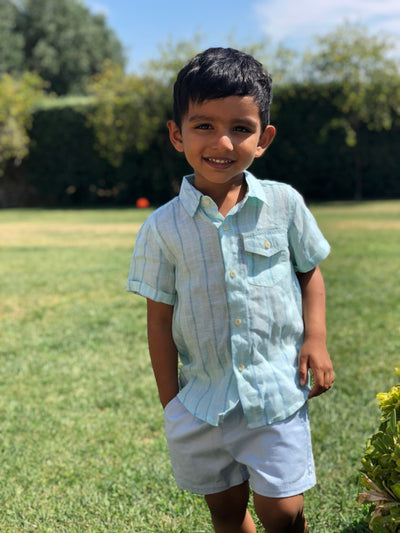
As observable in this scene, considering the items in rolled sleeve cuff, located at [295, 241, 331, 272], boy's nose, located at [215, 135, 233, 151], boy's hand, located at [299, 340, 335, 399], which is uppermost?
boy's nose, located at [215, 135, 233, 151]

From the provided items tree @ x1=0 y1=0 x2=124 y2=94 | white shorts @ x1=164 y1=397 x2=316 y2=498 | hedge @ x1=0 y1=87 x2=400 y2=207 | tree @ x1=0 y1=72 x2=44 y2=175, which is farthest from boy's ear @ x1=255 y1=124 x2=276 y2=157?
tree @ x1=0 y1=0 x2=124 y2=94

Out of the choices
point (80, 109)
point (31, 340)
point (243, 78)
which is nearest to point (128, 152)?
point (80, 109)

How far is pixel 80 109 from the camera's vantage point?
24781 mm

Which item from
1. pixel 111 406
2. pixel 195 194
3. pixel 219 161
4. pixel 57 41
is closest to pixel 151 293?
pixel 195 194

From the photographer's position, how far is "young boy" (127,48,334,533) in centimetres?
169

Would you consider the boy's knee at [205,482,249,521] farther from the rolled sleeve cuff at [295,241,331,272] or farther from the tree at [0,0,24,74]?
the tree at [0,0,24,74]

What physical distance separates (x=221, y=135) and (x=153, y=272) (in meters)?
0.45

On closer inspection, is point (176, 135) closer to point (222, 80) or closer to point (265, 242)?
point (222, 80)

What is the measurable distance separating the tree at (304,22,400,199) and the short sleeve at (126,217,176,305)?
68.6 ft

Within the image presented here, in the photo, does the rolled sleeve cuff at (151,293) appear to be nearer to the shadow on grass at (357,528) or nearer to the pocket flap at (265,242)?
the pocket flap at (265,242)

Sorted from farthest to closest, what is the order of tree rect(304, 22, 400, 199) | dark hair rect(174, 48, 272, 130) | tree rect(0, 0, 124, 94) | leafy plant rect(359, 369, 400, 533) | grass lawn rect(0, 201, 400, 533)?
tree rect(0, 0, 124, 94), tree rect(304, 22, 400, 199), grass lawn rect(0, 201, 400, 533), dark hair rect(174, 48, 272, 130), leafy plant rect(359, 369, 400, 533)

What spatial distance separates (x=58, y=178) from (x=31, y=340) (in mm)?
21329

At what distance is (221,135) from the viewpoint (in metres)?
1.70

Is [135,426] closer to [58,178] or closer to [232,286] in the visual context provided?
[232,286]
